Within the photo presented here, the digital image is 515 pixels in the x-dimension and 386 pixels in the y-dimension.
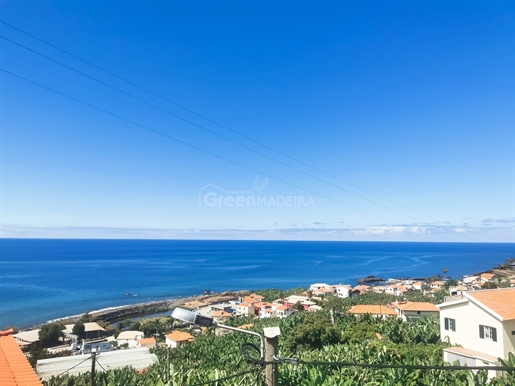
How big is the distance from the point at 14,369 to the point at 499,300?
53.4 feet

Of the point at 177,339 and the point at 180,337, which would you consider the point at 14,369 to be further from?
the point at 180,337

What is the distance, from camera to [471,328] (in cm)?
1384

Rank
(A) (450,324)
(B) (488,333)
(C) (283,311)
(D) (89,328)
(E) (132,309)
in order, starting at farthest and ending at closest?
(E) (132,309)
(C) (283,311)
(D) (89,328)
(A) (450,324)
(B) (488,333)

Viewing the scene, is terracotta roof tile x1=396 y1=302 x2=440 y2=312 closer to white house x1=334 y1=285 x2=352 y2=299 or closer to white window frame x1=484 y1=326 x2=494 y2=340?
white window frame x1=484 y1=326 x2=494 y2=340

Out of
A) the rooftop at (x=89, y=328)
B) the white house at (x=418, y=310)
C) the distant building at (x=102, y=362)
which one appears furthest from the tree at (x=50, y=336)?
the white house at (x=418, y=310)

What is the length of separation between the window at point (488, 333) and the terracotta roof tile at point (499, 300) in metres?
0.74

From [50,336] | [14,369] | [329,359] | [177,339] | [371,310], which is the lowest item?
[50,336]

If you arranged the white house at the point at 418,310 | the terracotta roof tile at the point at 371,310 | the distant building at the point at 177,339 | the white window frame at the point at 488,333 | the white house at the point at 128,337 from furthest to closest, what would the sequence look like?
1. the white house at the point at 128,337
2. the terracotta roof tile at the point at 371,310
3. the white house at the point at 418,310
4. the distant building at the point at 177,339
5. the white window frame at the point at 488,333

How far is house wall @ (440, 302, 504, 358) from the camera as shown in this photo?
12.7 m

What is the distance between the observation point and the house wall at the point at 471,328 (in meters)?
12.7

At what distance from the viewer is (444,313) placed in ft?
50.9

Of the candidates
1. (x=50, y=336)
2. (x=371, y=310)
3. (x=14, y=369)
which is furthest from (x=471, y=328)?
(x=50, y=336)

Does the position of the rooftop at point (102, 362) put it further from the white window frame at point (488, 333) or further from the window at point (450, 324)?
the white window frame at point (488, 333)

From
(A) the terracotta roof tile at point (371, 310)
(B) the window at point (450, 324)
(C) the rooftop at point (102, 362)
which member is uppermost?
(B) the window at point (450, 324)
